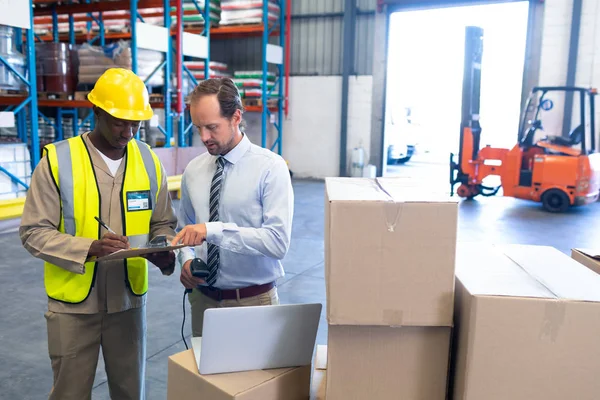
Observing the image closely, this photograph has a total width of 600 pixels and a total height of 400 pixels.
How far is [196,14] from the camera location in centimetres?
1200

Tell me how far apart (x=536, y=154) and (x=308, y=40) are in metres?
6.73

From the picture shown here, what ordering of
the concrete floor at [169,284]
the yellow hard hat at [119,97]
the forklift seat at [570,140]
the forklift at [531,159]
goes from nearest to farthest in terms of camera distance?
the yellow hard hat at [119,97]
the concrete floor at [169,284]
the forklift at [531,159]
the forklift seat at [570,140]

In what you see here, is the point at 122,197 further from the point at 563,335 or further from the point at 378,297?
the point at 563,335

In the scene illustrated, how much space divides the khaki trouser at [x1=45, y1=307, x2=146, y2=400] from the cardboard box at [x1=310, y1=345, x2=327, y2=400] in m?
0.82

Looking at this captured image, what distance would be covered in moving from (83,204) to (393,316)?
1297mm

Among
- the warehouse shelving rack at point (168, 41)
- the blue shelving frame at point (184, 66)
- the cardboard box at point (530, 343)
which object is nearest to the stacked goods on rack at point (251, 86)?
the warehouse shelving rack at point (168, 41)

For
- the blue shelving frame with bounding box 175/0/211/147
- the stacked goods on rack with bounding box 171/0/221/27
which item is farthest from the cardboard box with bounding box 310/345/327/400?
the stacked goods on rack with bounding box 171/0/221/27

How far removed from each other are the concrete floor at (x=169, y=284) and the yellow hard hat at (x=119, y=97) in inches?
72.9

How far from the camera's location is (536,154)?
945cm

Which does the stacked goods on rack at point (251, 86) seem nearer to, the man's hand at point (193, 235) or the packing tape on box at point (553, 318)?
the man's hand at point (193, 235)

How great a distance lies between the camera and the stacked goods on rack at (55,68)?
9.19m

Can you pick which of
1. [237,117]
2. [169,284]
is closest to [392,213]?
[237,117]

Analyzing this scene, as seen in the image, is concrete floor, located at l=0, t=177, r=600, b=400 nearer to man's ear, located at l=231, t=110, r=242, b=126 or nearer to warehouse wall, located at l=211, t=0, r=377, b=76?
man's ear, located at l=231, t=110, r=242, b=126

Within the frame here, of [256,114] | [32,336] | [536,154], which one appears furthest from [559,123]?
[32,336]
